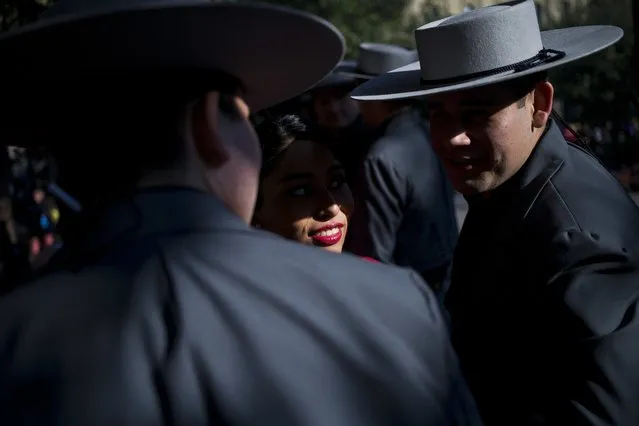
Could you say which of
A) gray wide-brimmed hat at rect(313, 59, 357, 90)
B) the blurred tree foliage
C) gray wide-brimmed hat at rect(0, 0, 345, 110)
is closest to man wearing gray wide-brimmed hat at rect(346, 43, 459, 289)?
gray wide-brimmed hat at rect(313, 59, 357, 90)

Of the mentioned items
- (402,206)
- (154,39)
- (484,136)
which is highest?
(154,39)

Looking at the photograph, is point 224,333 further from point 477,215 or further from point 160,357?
point 477,215

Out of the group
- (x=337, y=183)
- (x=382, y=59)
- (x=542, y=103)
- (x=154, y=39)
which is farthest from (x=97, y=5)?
(x=382, y=59)

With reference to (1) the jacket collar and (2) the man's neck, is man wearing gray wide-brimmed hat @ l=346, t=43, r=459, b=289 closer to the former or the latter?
(1) the jacket collar

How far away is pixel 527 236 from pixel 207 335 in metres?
1.28

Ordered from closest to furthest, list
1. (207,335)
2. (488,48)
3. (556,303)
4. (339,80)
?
(207,335) < (556,303) < (488,48) < (339,80)

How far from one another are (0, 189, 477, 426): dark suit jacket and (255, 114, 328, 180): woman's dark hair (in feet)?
5.23

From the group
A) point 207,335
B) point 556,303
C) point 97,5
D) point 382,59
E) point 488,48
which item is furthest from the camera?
point 382,59

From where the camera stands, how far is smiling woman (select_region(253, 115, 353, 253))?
306 centimetres

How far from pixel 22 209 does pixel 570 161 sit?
466 inches

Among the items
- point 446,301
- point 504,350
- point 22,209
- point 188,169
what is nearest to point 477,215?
point 446,301

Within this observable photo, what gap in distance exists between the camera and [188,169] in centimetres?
147

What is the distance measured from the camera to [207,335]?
1374 mm

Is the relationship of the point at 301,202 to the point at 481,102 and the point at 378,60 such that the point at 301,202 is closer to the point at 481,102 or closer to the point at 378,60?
the point at 481,102
